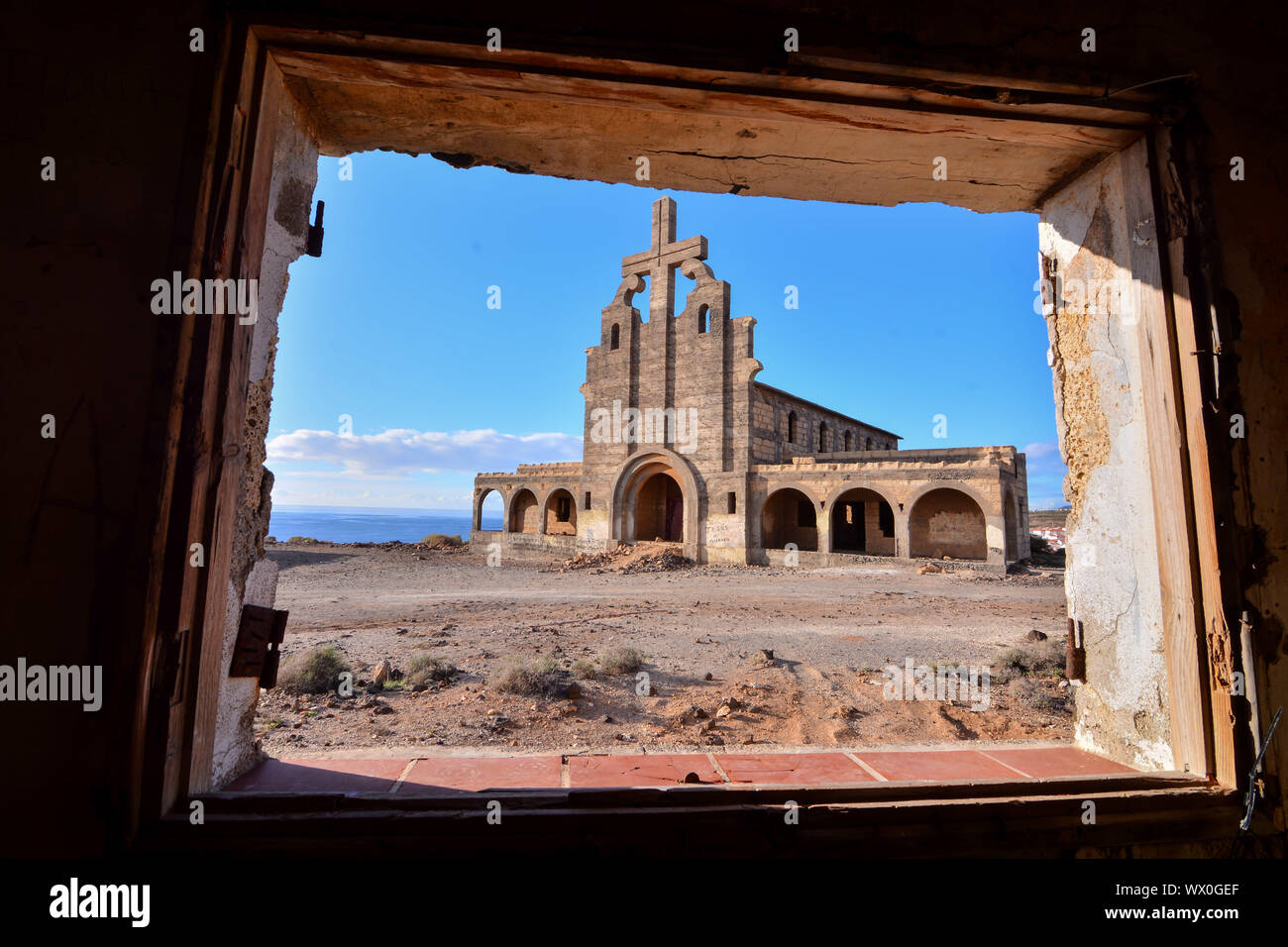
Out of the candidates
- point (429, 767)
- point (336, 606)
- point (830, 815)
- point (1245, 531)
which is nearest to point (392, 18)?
point (429, 767)

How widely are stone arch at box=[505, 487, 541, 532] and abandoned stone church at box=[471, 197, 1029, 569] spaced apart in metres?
1.89

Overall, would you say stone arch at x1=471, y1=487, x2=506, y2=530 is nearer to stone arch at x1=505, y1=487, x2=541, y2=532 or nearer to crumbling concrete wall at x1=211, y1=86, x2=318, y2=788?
stone arch at x1=505, y1=487, x2=541, y2=532

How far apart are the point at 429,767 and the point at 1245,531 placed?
8.46 ft

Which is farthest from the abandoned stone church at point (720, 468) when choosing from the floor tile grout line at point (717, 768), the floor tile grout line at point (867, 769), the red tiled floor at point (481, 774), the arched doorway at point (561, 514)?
the red tiled floor at point (481, 774)

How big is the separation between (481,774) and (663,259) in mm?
21607

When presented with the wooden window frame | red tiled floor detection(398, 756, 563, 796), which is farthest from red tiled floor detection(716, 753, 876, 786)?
red tiled floor detection(398, 756, 563, 796)

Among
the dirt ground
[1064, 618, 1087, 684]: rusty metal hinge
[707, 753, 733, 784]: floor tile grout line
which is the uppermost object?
[1064, 618, 1087, 684]: rusty metal hinge

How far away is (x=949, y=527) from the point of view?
1991 centimetres

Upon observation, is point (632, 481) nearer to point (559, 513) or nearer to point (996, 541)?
point (559, 513)

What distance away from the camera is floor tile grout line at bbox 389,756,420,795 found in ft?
5.75

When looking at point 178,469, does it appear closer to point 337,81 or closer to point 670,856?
point 337,81

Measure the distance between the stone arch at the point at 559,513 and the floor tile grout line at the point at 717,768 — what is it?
22534 mm

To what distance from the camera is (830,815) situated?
1508 millimetres

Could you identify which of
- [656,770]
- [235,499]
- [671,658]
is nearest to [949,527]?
[671,658]
